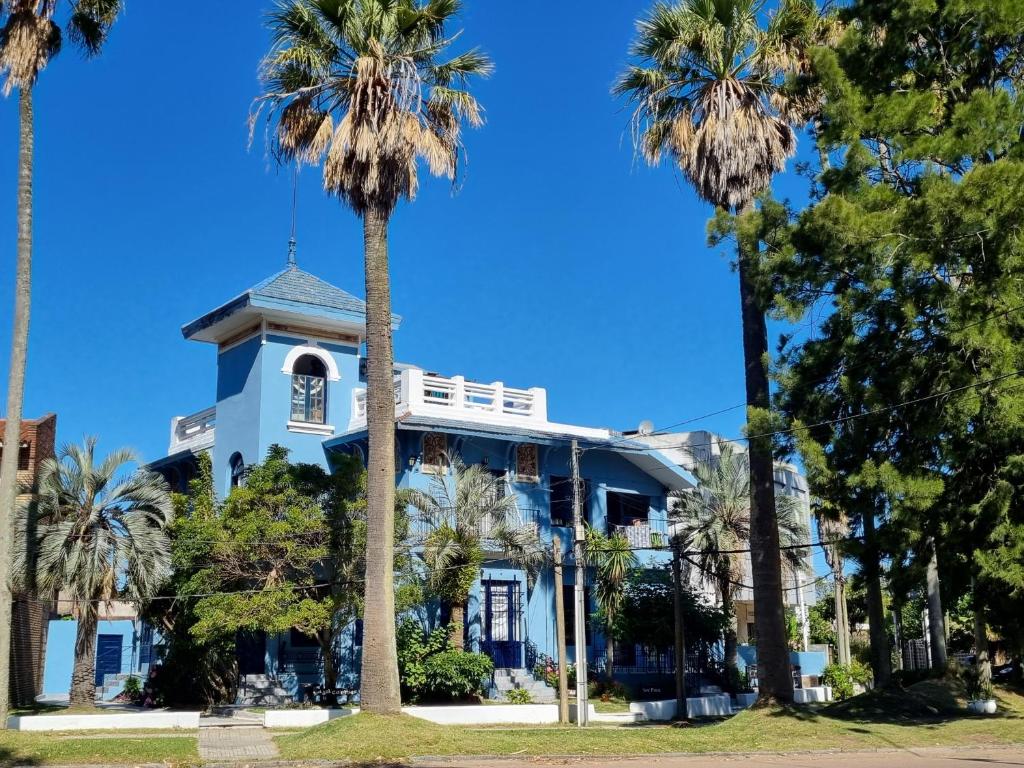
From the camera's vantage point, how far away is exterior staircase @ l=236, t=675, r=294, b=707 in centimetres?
2964

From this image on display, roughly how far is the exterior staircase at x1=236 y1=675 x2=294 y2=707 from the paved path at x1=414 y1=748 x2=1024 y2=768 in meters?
13.3

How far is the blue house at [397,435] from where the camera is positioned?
1237 inches

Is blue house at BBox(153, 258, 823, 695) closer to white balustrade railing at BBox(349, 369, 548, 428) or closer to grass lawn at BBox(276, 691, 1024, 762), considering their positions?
white balustrade railing at BBox(349, 369, 548, 428)

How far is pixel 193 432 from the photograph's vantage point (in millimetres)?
37125

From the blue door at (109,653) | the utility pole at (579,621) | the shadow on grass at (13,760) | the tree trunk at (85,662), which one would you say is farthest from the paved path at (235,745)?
the blue door at (109,653)

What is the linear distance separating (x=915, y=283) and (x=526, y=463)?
56.0 feet

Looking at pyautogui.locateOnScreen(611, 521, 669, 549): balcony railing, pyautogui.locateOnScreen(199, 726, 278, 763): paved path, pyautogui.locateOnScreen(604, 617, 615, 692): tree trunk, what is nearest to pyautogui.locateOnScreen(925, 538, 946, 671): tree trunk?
pyautogui.locateOnScreen(604, 617, 615, 692): tree trunk

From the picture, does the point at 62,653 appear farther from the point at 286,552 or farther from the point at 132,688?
the point at 286,552

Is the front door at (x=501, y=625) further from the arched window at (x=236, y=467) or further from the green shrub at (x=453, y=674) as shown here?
the arched window at (x=236, y=467)

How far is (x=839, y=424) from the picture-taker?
19797 mm

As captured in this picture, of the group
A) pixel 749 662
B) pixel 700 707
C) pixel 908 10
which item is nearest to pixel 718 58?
pixel 908 10

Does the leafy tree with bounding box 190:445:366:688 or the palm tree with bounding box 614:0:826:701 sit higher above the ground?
the palm tree with bounding box 614:0:826:701

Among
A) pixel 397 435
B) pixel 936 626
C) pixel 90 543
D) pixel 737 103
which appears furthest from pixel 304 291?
pixel 936 626

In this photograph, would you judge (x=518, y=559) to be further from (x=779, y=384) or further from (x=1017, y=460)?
(x=1017, y=460)
